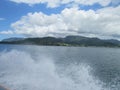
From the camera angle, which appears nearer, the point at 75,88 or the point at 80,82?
the point at 75,88

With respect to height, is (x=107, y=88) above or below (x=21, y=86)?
below

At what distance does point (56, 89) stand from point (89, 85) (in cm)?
696

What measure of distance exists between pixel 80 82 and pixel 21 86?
1149 cm

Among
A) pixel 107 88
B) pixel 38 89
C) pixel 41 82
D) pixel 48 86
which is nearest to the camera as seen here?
pixel 38 89

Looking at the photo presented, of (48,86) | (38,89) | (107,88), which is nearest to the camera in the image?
(38,89)

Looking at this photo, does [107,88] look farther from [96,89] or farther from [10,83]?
[10,83]

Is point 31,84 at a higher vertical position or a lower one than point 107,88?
higher

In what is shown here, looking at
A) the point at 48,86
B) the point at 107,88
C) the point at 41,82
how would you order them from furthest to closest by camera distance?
the point at 107,88
the point at 41,82
the point at 48,86

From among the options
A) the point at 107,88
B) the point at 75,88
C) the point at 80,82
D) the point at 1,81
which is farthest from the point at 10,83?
the point at 107,88

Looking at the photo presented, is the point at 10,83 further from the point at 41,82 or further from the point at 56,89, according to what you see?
the point at 56,89

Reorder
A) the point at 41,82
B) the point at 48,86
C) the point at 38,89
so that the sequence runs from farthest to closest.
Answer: the point at 41,82, the point at 48,86, the point at 38,89

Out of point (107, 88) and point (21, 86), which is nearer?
point (21, 86)

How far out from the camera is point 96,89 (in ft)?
94.8

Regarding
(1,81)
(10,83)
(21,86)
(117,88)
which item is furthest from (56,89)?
(117,88)
